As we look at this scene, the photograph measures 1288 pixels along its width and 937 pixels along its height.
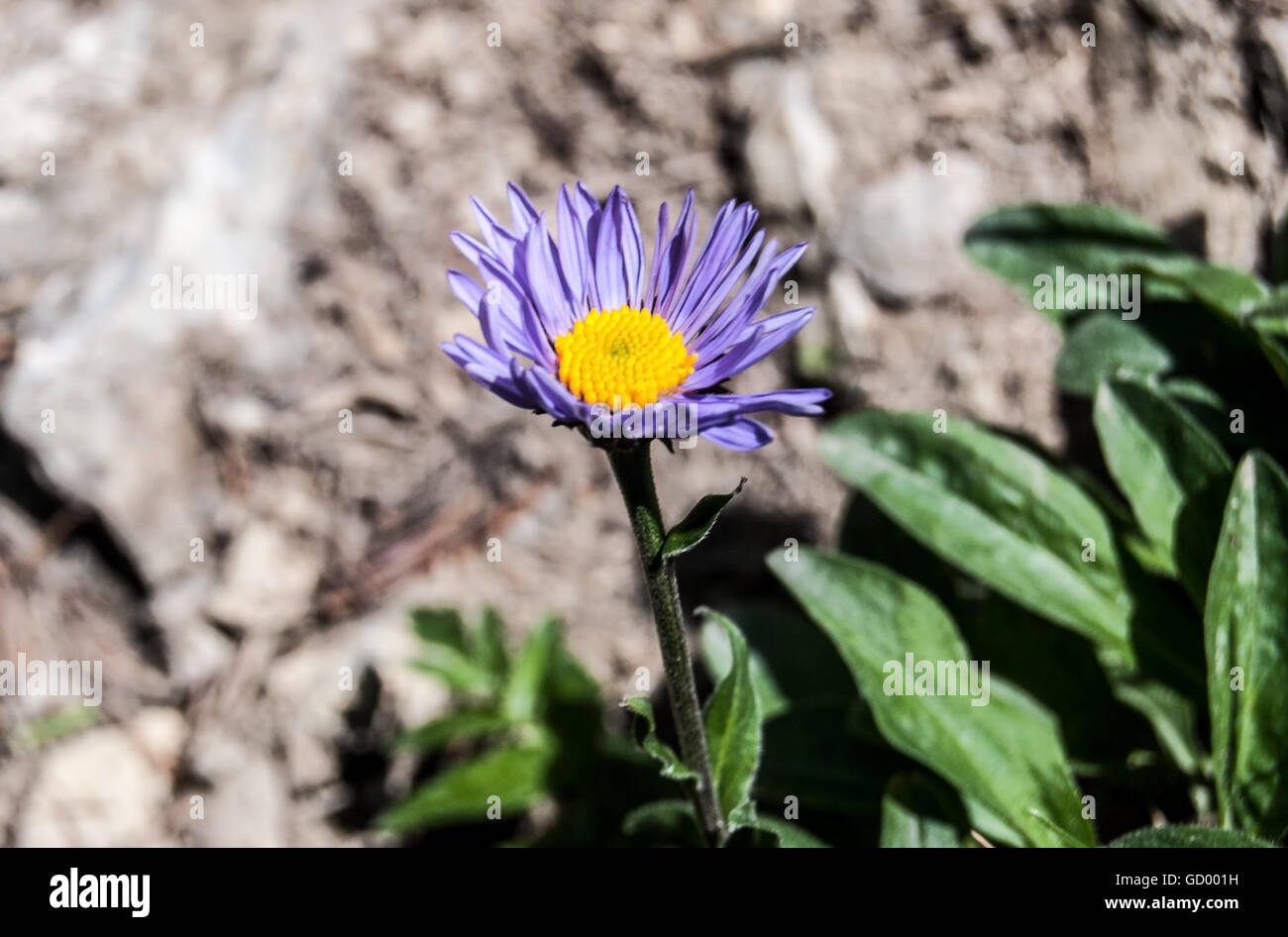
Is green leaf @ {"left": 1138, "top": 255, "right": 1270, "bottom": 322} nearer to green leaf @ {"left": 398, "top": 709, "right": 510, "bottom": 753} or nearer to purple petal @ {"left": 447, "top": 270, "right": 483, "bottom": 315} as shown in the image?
purple petal @ {"left": 447, "top": 270, "right": 483, "bottom": 315}

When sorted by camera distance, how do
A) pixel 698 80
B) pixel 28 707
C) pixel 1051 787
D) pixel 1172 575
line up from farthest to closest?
pixel 698 80
pixel 28 707
pixel 1172 575
pixel 1051 787

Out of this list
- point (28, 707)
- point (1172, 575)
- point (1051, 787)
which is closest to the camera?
point (1051, 787)

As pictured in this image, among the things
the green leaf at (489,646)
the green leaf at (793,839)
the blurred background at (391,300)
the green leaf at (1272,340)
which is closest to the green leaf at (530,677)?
the green leaf at (489,646)

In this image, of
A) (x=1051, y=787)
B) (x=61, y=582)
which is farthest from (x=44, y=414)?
(x=1051, y=787)

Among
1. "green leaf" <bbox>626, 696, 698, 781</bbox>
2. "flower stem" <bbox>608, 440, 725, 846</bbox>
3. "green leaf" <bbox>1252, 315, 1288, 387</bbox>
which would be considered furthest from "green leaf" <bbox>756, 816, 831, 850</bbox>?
"green leaf" <bbox>1252, 315, 1288, 387</bbox>

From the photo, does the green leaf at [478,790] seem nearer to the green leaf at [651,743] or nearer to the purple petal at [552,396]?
the green leaf at [651,743]
